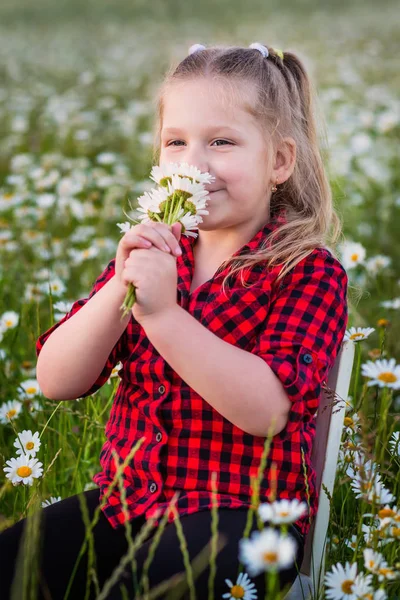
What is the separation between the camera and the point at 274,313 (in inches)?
63.2

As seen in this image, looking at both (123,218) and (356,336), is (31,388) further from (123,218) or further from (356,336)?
(123,218)

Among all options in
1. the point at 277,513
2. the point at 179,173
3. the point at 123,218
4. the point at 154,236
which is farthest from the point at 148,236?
the point at 123,218

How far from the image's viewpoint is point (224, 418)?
5.16ft

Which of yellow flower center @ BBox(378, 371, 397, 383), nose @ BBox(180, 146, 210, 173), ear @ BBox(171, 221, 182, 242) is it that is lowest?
yellow flower center @ BBox(378, 371, 397, 383)

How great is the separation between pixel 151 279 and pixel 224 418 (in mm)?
314

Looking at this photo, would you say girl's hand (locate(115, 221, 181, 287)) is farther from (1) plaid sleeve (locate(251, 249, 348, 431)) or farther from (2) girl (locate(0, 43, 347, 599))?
(1) plaid sleeve (locate(251, 249, 348, 431))

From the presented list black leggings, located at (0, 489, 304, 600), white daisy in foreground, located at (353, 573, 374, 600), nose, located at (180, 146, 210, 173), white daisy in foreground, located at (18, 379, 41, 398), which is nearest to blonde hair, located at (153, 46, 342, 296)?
nose, located at (180, 146, 210, 173)

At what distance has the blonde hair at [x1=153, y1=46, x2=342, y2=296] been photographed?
169 centimetres

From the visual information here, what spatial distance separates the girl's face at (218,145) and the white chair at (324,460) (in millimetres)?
342

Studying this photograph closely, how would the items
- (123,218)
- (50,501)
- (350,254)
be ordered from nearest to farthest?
(50,501) < (350,254) < (123,218)

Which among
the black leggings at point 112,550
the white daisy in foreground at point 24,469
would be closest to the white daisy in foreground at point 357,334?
the black leggings at point 112,550

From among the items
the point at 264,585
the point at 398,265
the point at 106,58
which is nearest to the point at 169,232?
the point at 264,585

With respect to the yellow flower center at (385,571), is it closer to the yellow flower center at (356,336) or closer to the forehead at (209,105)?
the yellow flower center at (356,336)

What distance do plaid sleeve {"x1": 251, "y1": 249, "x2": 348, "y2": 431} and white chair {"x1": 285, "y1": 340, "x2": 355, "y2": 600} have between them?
0.07m
